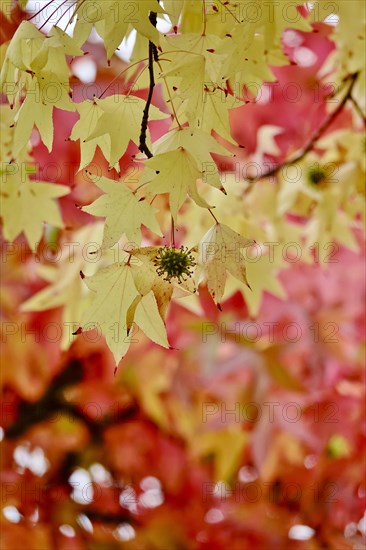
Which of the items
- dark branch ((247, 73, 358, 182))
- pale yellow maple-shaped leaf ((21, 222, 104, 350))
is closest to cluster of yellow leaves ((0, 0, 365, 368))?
dark branch ((247, 73, 358, 182))

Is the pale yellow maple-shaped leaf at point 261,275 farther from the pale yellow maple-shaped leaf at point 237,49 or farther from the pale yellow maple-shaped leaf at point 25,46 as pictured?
the pale yellow maple-shaped leaf at point 25,46

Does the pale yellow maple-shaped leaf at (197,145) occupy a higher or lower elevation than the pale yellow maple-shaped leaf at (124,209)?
higher

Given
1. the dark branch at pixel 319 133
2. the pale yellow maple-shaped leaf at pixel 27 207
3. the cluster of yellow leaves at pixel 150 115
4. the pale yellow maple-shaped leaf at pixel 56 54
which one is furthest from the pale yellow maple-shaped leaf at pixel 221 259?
the dark branch at pixel 319 133

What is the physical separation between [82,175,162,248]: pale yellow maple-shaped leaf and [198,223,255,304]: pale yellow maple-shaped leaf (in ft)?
0.19

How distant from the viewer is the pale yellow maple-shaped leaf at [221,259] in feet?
2.38

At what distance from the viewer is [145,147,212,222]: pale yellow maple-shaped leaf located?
0.71 meters

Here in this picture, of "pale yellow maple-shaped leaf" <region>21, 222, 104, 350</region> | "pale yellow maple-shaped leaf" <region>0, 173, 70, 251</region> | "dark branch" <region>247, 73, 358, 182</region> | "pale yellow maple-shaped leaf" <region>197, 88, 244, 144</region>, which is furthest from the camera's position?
"pale yellow maple-shaped leaf" <region>21, 222, 104, 350</region>

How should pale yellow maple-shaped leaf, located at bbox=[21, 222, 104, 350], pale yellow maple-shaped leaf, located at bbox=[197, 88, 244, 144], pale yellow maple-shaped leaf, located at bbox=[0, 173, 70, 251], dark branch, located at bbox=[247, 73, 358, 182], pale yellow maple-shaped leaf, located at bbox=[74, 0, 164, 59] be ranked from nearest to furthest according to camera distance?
1. pale yellow maple-shaped leaf, located at bbox=[74, 0, 164, 59]
2. pale yellow maple-shaped leaf, located at bbox=[197, 88, 244, 144]
3. pale yellow maple-shaped leaf, located at bbox=[0, 173, 70, 251]
4. dark branch, located at bbox=[247, 73, 358, 182]
5. pale yellow maple-shaped leaf, located at bbox=[21, 222, 104, 350]

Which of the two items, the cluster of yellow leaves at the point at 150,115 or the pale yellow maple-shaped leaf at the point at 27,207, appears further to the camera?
the pale yellow maple-shaped leaf at the point at 27,207

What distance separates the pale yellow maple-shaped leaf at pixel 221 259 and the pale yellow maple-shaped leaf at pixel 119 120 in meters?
0.13

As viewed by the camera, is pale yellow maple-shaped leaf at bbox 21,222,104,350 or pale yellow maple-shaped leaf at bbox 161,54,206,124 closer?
pale yellow maple-shaped leaf at bbox 161,54,206,124

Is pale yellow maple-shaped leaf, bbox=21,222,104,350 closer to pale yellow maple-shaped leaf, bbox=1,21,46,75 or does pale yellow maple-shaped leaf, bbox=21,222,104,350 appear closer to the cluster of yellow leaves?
the cluster of yellow leaves

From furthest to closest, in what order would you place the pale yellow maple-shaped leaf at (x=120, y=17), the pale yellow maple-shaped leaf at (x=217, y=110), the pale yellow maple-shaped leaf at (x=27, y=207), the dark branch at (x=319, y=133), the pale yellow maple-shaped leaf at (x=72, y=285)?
the pale yellow maple-shaped leaf at (x=72, y=285) < the dark branch at (x=319, y=133) < the pale yellow maple-shaped leaf at (x=27, y=207) < the pale yellow maple-shaped leaf at (x=217, y=110) < the pale yellow maple-shaped leaf at (x=120, y=17)

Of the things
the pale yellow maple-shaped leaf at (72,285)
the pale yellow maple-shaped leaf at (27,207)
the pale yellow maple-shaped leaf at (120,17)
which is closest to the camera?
the pale yellow maple-shaped leaf at (120,17)
